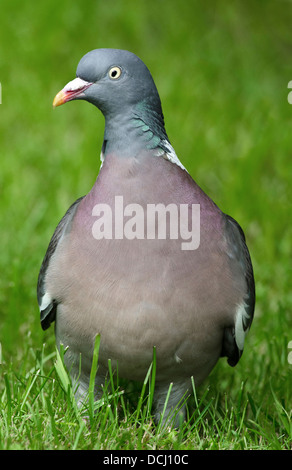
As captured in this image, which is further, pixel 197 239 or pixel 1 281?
pixel 1 281

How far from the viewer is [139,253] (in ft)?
9.82

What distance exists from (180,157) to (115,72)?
3110mm

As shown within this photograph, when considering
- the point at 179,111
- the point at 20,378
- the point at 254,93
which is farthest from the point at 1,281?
the point at 254,93

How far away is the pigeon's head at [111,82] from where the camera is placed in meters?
3.07

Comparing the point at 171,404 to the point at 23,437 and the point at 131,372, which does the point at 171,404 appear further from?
the point at 23,437

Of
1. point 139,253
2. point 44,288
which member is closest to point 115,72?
point 139,253

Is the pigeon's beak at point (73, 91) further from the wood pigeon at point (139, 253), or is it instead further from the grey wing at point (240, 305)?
the grey wing at point (240, 305)

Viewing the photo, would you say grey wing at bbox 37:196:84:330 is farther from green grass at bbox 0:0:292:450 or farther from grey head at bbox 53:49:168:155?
grey head at bbox 53:49:168:155

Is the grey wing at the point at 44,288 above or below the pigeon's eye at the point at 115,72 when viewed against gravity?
below

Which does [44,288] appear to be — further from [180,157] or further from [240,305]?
[180,157]

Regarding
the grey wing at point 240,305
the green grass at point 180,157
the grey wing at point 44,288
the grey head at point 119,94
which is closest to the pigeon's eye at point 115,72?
the grey head at point 119,94

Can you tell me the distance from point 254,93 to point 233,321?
171 inches

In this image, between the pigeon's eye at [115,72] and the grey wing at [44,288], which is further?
the grey wing at [44,288]

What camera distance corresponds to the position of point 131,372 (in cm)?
323
